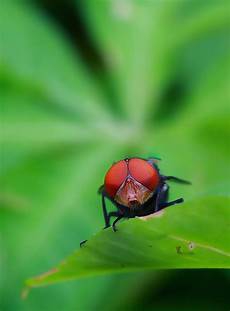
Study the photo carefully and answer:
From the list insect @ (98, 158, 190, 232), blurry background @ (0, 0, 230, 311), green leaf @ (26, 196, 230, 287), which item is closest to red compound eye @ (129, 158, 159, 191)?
insect @ (98, 158, 190, 232)

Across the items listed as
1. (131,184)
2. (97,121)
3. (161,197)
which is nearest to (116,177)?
(131,184)

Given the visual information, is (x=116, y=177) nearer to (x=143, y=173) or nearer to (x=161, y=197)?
(x=143, y=173)

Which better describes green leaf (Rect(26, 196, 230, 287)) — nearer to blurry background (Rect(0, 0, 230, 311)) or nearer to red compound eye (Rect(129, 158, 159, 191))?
red compound eye (Rect(129, 158, 159, 191))

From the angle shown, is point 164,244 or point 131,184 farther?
point 131,184

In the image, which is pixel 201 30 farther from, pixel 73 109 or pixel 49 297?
pixel 49 297

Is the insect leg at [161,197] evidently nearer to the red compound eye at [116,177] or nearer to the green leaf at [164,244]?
the red compound eye at [116,177]
